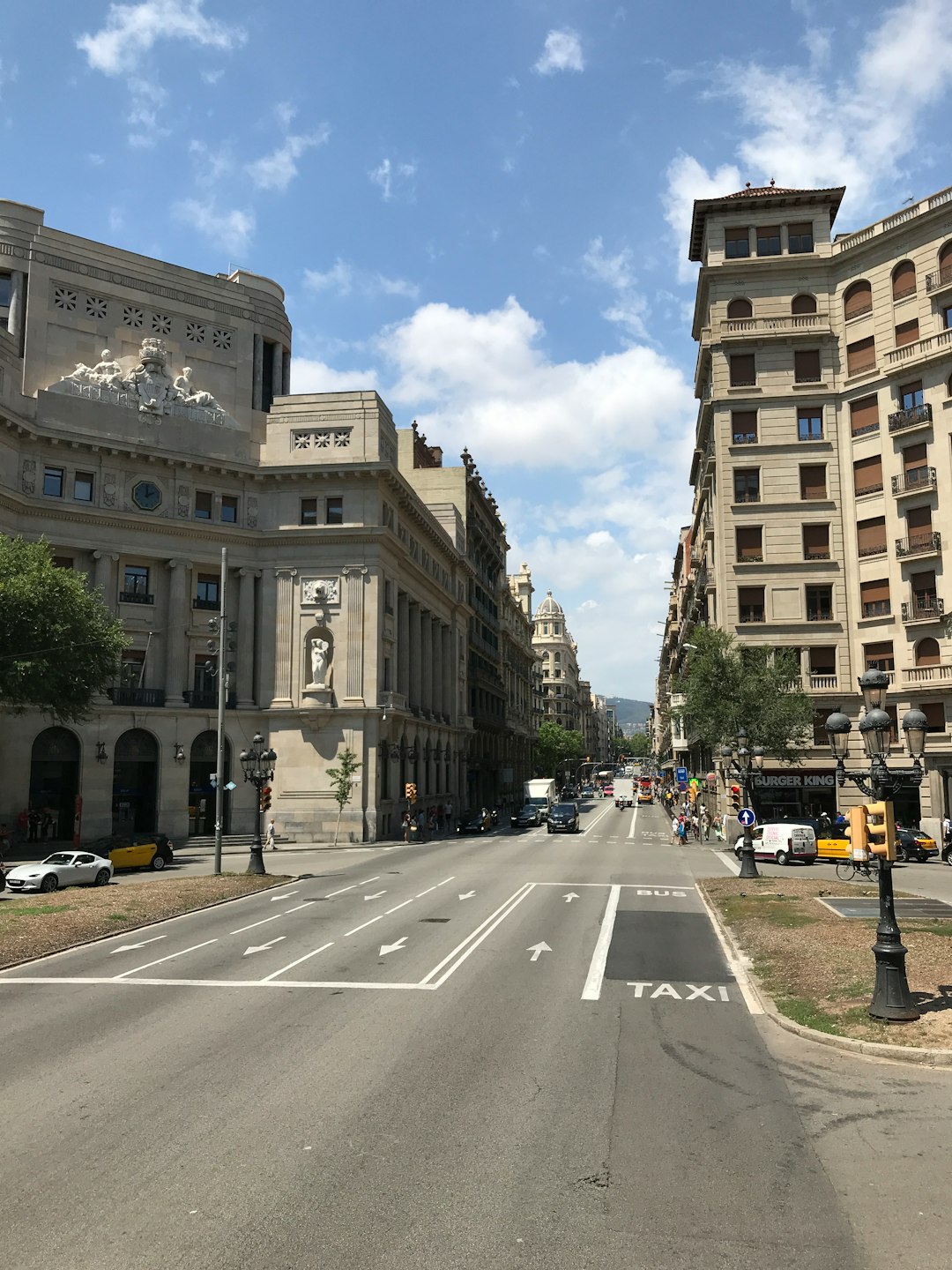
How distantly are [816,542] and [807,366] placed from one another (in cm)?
1024

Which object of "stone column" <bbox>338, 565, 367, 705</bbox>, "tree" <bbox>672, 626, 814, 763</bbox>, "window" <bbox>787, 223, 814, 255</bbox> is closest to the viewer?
"tree" <bbox>672, 626, 814, 763</bbox>

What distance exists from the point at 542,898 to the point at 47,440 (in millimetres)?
37828

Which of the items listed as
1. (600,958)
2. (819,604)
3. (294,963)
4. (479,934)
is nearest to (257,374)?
(819,604)

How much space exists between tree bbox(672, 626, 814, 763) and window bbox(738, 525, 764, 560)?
4976 mm

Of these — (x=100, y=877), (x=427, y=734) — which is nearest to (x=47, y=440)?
(x=100, y=877)

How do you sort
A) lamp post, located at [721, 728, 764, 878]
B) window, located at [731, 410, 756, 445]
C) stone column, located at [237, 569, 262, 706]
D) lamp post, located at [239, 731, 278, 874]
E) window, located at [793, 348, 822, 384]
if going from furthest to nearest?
stone column, located at [237, 569, 262, 706] < window, located at [731, 410, 756, 445] < window, located at [793, 348, 822, 384] < lamp post, located at [239, 731, 278, 874] < lamp post, located at [721, 728, 764, 878]

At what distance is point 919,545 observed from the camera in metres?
48.0

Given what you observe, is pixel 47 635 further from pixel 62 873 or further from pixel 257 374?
pixel 257 374

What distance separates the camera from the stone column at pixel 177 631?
173 ft

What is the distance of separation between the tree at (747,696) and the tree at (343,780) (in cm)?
1804

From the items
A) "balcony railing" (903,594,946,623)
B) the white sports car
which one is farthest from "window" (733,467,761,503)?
the white sports car

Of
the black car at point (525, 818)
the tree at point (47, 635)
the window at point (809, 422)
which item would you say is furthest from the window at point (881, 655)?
the tree at point (47, 635)

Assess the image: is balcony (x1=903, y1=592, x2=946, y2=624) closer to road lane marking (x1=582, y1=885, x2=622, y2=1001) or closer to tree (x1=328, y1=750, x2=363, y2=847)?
road lane marking (x1=582, y1=885, x2=622, y2=1001)

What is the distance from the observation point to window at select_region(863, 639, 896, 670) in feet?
161
